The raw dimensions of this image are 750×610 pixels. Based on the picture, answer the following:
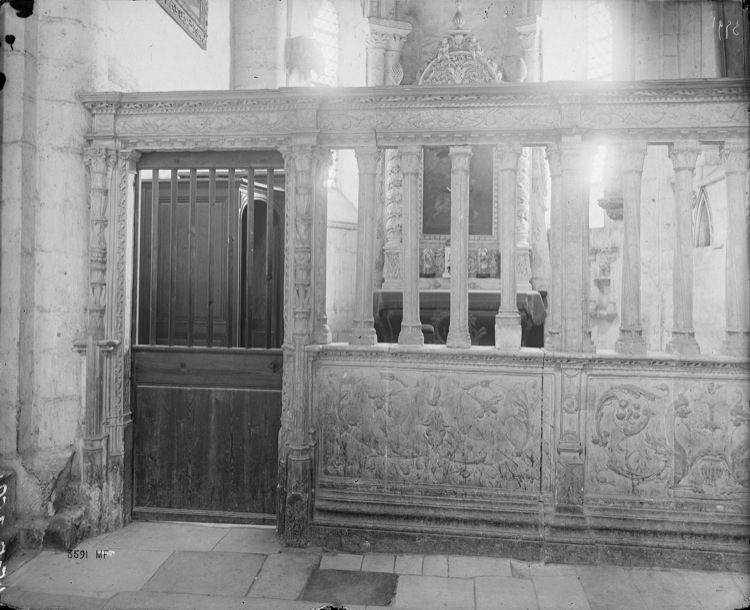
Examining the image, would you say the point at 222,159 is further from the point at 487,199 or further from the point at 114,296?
the point at 487,199

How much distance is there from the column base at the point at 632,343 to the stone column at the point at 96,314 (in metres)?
3.42

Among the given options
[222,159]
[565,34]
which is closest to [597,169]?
[565,34]

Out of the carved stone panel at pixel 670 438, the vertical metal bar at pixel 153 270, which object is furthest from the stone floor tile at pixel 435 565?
the vertical metal bar at pixel 153 270

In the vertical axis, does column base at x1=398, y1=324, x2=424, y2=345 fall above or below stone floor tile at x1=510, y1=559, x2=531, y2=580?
above

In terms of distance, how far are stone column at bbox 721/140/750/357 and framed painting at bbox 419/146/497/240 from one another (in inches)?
167

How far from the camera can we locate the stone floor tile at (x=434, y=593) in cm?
303

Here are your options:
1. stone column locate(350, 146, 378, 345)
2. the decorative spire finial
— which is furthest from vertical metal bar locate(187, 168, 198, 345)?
the decorative spire finial

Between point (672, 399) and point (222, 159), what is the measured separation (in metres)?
3.41

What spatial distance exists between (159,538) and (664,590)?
3148mm

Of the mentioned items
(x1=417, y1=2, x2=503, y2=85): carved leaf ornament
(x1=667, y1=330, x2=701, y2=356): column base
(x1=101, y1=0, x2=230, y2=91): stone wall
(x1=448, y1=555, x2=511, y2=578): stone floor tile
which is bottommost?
(x1=448, y1=555, x2=511, y2=578): stone floor tile

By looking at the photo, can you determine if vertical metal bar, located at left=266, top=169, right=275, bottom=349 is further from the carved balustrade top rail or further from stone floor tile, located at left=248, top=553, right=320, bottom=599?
stone floor tile, located at left=248, top=553, right=320, bottom=599

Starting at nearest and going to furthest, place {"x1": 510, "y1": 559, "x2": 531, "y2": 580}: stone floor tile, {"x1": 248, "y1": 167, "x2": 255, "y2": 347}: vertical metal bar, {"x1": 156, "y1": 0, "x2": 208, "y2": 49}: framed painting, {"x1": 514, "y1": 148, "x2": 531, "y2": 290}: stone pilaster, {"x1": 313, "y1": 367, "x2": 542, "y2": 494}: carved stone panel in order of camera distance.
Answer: {"x1": 510, "y1": 559, "x2": 531, "y2": 580}: stone floor tile < {"x1": 313, "y1": 367, "x2": 542, "y2": 494}: carved stone panel < {"x1": 248, "y1": 167, "x2": 255, "y2": 347}: vertical metal bar < {"x1": 156, "y1": 0, "x2": 208, "y2": 49}: framed painting < {"x1": 514, "y1": 148, "x2": 531, "y2": 290}: stone pilaster

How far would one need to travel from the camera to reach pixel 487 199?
25.7ft

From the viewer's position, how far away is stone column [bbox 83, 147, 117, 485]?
3.85 meters
